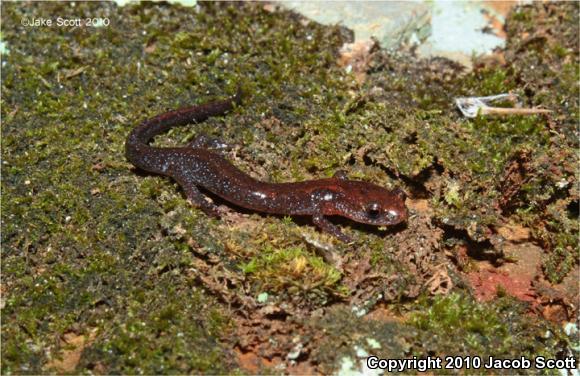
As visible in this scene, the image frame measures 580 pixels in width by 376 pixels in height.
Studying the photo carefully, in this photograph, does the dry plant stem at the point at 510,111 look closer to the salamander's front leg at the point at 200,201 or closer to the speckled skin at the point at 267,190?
the speckled skin at the point at 267,190

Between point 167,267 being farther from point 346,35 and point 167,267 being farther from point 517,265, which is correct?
point 346,35

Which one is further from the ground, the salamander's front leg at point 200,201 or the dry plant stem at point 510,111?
the dry plant stem at point 510,111

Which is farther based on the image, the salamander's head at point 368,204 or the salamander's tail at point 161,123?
the salamander's tail at point 161,123

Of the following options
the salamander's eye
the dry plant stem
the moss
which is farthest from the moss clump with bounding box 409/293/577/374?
the dry plant stem

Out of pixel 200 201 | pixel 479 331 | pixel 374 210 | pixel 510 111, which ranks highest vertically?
pixel 510 111

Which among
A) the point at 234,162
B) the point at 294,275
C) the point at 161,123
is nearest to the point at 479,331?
the point at 294,275

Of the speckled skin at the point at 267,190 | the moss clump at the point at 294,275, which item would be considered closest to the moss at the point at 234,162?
the moss clump at the point at 294,275

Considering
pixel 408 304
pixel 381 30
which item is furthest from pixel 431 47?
pixel 408 304

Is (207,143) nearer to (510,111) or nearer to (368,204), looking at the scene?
(368,204)
